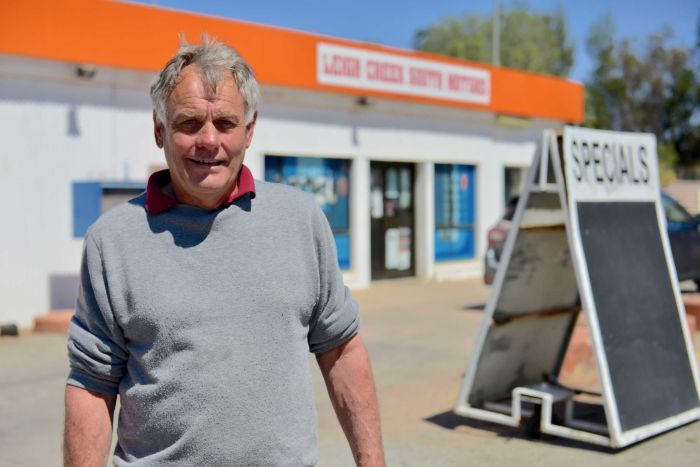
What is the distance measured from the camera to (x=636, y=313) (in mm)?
5645

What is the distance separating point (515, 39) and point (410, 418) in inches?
2175

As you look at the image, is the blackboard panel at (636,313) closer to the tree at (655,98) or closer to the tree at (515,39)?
the tree at (655,98)

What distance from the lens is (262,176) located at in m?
13.9

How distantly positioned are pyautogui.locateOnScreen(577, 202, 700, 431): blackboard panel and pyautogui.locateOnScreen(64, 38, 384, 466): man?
11.5 ft

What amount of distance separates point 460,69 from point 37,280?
901cm

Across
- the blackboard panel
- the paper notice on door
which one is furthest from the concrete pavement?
the paper notice on door

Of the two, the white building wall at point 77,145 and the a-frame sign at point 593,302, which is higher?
the white building wall at point 77,145

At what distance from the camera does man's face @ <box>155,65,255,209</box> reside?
7.13ft

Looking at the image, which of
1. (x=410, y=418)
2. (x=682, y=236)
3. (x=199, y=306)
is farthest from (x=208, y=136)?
(x=682, y=236)

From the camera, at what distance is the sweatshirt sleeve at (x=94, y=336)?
2.13m

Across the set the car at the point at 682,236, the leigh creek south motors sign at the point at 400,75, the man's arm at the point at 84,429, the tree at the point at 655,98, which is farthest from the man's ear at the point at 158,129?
the tree at the point at 655,98

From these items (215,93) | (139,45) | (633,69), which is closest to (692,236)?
(139,45)

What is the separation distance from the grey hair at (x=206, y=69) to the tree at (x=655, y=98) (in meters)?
46.9

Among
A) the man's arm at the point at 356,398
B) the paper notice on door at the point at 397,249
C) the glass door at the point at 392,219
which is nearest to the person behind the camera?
the man's arm at the point at 356,398
